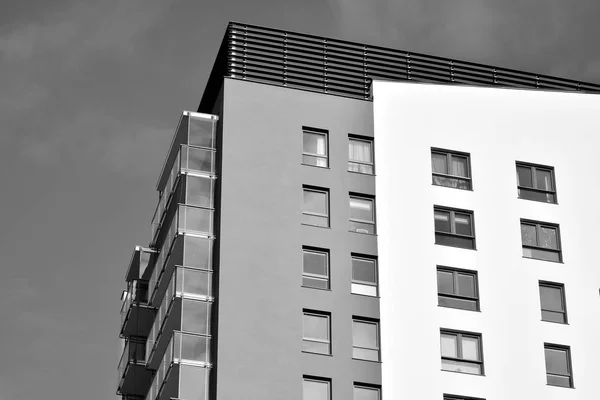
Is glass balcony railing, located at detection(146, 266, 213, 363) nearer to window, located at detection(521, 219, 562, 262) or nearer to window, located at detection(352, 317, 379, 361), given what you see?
window, located at detection(352, 317, 379, 361)

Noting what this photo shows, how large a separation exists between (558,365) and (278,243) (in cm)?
1144

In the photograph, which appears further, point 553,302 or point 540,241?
point 540,241

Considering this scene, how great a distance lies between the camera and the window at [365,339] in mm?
47156

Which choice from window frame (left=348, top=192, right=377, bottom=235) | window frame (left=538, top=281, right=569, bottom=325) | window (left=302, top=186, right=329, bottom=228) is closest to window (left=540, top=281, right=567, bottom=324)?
window frame (left=538, top=281, right=569, bottom=325)

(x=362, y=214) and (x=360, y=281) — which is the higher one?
(x=362, y=214)

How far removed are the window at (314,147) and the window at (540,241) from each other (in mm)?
8305

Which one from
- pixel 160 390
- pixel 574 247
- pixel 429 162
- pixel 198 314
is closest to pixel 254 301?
pixel 198 314

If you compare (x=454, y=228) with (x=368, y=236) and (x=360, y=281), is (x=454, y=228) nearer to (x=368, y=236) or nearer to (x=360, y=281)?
(x=368, y=236)

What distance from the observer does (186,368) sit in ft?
151

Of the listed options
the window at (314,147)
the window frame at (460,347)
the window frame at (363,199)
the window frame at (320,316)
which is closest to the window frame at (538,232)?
the window frame at (460,347)

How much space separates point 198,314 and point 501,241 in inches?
481

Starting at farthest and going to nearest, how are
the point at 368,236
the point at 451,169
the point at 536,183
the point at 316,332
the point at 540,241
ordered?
the point at 536,183, the point at 451,169, the point at 540,241, the point at 368,236, the point at 316,332

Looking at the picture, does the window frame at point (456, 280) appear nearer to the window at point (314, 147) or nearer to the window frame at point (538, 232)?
the window frame at point (538, 232)

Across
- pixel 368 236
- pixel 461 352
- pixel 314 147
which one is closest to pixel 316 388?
pixel 461 352
